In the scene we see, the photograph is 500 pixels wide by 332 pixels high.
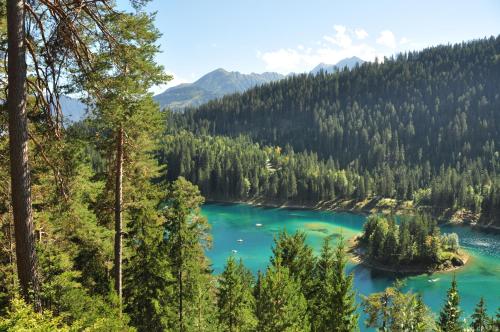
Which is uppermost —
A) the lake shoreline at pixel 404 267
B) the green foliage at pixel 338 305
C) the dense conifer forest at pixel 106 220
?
the dense conifer forest at pixel 106 220

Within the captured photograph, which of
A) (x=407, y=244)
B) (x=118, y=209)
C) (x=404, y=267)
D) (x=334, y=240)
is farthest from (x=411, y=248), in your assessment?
(x=118, y=209)

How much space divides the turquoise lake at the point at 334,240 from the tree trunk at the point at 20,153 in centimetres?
3291

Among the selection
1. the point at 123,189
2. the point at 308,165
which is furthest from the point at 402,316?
the point at 308,165

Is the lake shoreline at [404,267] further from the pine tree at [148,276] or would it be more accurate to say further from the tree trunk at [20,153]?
the tree trunk at [20,153]

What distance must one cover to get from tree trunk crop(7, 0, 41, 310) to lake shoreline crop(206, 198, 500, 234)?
146311 mm

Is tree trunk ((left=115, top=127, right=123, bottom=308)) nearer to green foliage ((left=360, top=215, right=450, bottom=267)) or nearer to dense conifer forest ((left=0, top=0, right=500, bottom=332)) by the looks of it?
dense conifer forest ((left=0, top=0, right=500, bottom=332))

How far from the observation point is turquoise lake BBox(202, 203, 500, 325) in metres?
80.3

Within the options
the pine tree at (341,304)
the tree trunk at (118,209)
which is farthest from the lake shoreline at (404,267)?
the tree trunk at (118,209)

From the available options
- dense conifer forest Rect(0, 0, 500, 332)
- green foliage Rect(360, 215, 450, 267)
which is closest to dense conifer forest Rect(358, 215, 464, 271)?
green foliage Rect(360, 215, 450, 267)

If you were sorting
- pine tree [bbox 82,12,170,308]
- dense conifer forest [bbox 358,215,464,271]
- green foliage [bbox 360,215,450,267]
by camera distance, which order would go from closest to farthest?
pine tree [bbox 82,12,170,308] < dense conifer forest [bbox 358,215,464,271] < green foliage [bbox 360,215,450,267]

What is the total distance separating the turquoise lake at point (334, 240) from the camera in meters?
Answer: 80.3

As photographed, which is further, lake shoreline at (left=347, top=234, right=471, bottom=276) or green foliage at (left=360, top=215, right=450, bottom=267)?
green foliage at (left=360, top=215, right=450, bottom=267)

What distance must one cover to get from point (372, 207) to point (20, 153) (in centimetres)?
16229

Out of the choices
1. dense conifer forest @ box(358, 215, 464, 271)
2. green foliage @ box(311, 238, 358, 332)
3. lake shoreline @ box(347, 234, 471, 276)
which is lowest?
lake shoreline @ box(347, 234, 471, 276)
